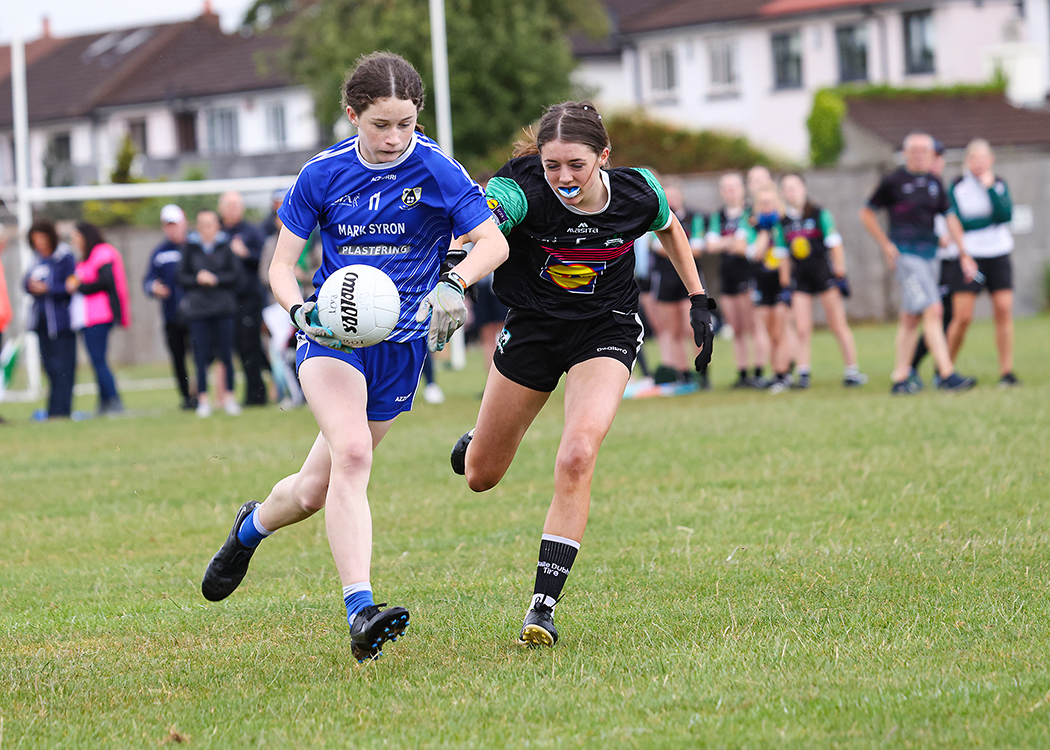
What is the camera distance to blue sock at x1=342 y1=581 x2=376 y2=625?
15.6ft

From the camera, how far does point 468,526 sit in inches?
303

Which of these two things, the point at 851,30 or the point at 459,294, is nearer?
the point at 459,294

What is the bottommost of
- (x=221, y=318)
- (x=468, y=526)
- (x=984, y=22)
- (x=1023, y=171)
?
(x=468, y=526)

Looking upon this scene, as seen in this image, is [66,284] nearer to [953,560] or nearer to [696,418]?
[696,418]

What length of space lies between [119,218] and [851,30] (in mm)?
23724

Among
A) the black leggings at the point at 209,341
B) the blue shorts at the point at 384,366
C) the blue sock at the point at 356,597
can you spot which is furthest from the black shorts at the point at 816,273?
the blue sock at the point at 356,597

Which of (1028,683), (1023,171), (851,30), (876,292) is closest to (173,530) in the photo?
(1028,683)

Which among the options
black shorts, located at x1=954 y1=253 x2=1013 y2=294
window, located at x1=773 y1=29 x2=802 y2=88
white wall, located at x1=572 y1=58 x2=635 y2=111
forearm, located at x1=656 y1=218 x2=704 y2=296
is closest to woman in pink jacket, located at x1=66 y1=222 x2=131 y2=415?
black shorts, located at x1=954 y1=253 x2=1013 y2=294

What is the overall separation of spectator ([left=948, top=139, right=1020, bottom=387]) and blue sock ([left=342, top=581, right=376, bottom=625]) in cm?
975

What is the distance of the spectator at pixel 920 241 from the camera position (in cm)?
1304

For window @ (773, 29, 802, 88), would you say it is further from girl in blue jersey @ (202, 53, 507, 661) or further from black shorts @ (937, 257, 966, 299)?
girl in blue jersey @ (202, 53, 507, 661)

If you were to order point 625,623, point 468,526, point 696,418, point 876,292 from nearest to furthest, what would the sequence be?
point 625,623
point 468,526
point 696,418
point 876,292

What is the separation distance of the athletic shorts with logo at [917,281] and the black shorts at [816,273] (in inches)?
51.6

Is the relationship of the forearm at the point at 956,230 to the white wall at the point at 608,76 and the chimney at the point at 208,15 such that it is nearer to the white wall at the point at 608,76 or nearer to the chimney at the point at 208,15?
the white wall at the point at 608,76
